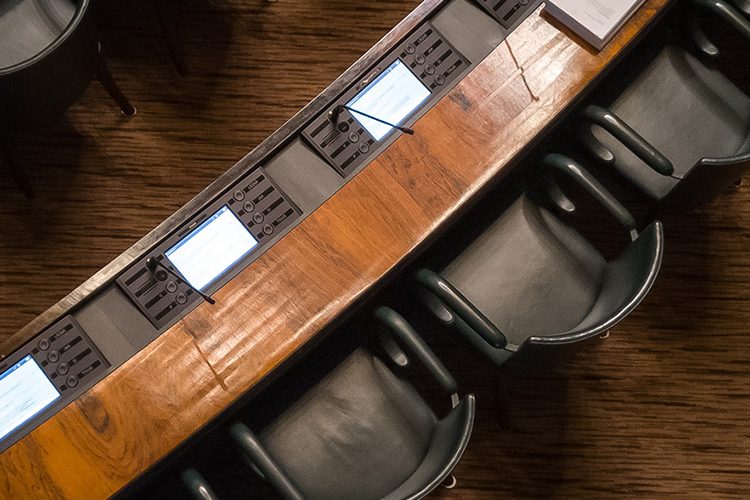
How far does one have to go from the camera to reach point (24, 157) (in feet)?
8.14

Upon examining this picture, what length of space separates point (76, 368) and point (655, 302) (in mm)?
1517

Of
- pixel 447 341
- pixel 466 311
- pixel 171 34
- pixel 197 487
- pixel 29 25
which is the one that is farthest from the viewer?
pixel 171 34

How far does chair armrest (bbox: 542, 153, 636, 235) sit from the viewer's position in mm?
1975

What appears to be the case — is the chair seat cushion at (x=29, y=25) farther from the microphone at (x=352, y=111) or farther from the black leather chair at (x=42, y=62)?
the microphone at (x=352, y=111)

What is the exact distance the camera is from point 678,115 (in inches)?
87.5

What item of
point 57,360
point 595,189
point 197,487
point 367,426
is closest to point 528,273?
point 595,189

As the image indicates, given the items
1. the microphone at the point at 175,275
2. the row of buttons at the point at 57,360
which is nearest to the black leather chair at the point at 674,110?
the microphone at the point at 175,275

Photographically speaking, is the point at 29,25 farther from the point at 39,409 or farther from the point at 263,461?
the point at 263,461

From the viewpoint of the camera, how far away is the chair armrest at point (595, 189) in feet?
6.48

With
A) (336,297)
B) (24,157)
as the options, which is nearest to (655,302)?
(336,297)

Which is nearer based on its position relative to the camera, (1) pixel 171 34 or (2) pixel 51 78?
(2) pixel 51 78

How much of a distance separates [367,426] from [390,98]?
729 millimetres

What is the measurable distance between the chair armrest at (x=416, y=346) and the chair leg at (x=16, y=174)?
3.62 ft

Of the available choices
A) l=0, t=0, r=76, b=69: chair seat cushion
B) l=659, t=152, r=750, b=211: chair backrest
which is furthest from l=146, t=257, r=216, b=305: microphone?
l=659, t=152, r=750, b=211: chair backrest
